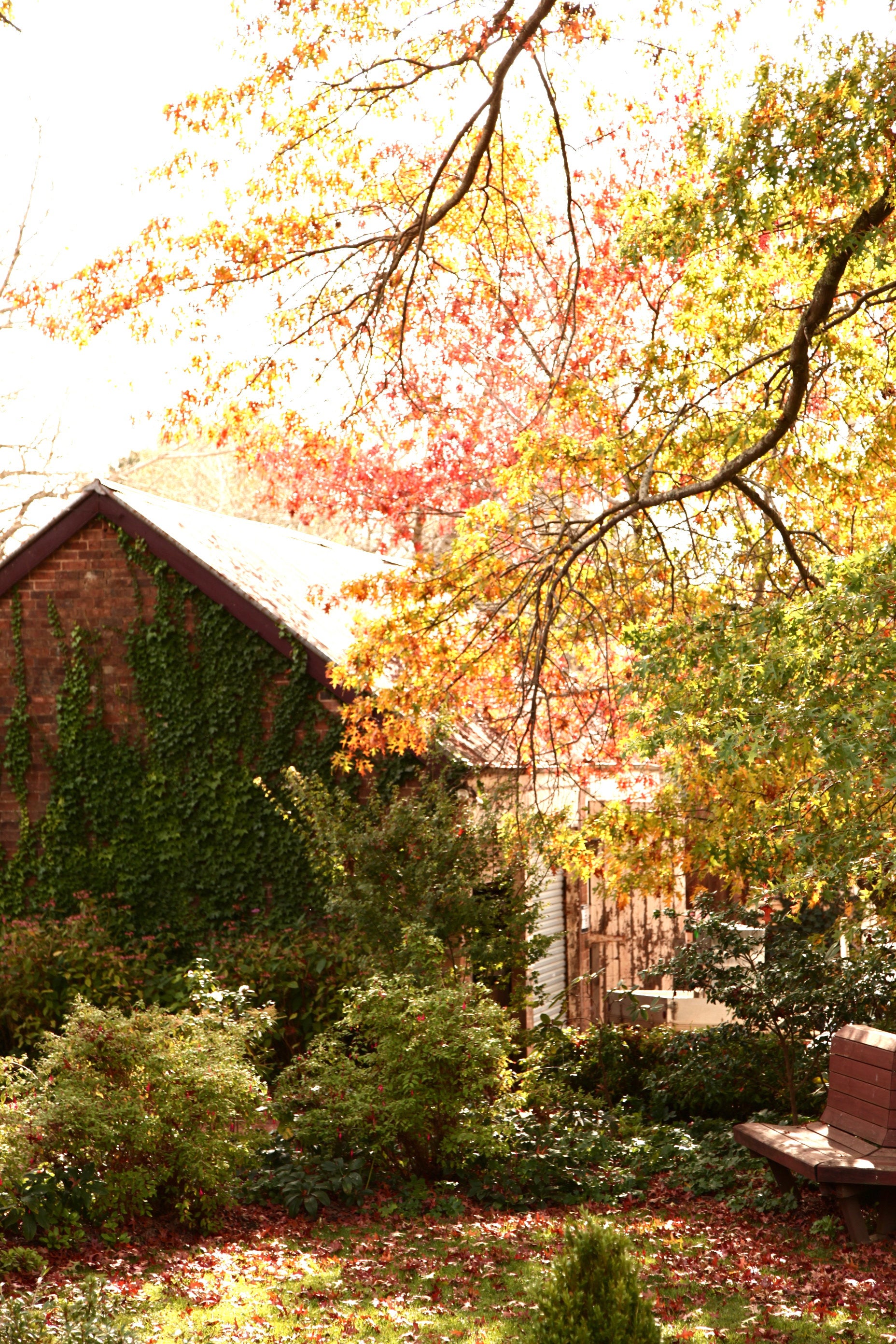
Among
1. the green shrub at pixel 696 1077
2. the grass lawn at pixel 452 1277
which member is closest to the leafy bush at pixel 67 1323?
the grass lawn at pixel 452 1277

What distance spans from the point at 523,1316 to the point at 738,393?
845cm

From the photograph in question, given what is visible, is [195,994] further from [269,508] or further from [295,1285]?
[269,508]

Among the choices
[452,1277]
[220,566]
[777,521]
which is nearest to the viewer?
[452,1277]

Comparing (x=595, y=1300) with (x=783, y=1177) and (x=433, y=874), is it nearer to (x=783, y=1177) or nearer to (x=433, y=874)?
(x=783, y=1177)

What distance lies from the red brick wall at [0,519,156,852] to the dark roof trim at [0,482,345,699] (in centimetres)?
13

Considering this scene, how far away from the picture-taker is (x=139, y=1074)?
24.9 ft

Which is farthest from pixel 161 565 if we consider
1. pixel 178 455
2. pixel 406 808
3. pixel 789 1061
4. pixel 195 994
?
pixel 178 455

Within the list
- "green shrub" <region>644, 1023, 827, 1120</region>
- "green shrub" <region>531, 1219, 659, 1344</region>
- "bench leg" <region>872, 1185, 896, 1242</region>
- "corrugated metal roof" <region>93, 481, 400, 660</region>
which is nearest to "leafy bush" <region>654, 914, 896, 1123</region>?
"green shrub" <region>644, 1023, 827, 1120</region>

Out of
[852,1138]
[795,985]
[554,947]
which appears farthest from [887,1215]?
[554,947]

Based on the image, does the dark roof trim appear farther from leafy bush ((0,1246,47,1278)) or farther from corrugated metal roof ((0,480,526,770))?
leafy bush ((0,1246,47,1278))

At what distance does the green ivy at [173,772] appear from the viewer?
1291cm

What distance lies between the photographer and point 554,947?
15.4m

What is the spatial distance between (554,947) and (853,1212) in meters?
7.88

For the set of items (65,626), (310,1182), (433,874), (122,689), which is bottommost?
(310,1182)
